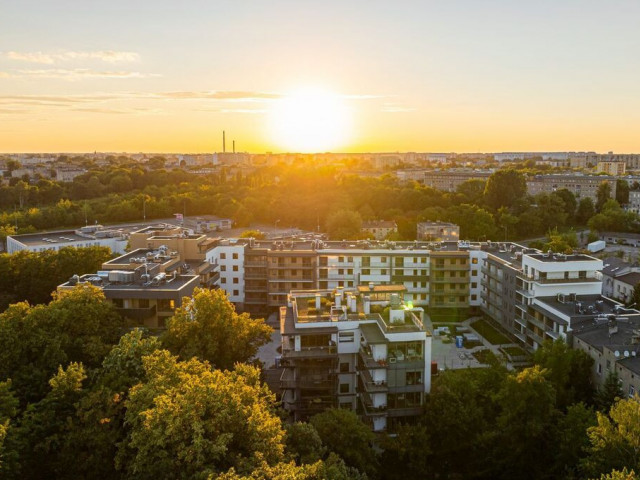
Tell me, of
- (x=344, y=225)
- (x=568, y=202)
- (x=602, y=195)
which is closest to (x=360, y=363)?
(x=344, y=225)

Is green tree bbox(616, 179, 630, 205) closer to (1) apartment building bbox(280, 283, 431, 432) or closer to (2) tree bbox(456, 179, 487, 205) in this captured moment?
(2) tree bbox(456, 179, 487, 205)

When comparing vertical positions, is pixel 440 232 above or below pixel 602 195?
below

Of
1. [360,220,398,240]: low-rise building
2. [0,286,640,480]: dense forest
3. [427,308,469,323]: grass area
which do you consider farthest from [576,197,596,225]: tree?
[0,286,640,480]: dense forest

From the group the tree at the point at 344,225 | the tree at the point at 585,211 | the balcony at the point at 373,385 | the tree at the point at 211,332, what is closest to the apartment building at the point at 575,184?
the tree at the point at 585,211

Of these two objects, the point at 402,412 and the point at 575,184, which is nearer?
the point at 402,412

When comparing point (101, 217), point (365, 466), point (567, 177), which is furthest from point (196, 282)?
point (567, 177)

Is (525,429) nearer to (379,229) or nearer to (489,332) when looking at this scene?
(489,332)
